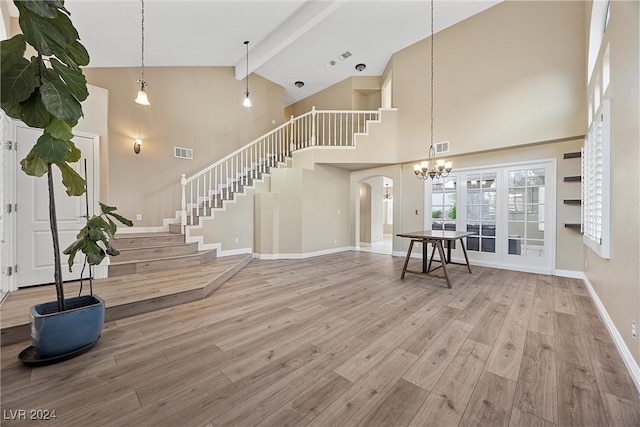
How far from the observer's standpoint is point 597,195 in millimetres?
2879

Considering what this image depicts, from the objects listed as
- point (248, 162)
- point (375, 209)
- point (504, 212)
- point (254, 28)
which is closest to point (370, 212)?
point (375, 209)

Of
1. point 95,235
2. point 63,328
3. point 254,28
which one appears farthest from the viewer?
point 254,28

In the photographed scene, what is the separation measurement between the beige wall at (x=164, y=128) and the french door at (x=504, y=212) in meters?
5.75

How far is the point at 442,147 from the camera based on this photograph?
5707mm

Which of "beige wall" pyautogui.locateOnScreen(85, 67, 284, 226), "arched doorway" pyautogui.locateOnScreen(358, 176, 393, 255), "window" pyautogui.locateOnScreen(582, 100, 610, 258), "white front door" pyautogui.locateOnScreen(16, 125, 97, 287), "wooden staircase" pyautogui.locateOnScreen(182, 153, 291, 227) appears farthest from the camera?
"arched doorway" pyautogui.locateOnScreen(358, 176, 393, 255)

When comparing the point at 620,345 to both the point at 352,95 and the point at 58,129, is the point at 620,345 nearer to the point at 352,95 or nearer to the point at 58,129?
the point at 58,129

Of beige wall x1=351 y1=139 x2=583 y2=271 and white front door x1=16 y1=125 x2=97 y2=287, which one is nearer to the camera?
white front door x1=16 y1=125 x2=97 y2=287

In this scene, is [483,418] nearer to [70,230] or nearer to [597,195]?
[597,195]

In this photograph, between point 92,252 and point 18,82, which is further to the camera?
point 92,252

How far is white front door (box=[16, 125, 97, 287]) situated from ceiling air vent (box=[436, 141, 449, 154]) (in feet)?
20.9

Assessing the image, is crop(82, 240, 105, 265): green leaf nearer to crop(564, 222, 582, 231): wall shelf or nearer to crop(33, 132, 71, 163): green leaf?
crop(33, 132, 71, 163): green leaf

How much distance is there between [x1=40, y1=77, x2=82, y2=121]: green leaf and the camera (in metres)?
1.62

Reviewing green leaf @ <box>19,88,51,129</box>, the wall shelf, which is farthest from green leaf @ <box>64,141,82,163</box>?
the wall shelf

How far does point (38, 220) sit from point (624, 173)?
6.33 m
